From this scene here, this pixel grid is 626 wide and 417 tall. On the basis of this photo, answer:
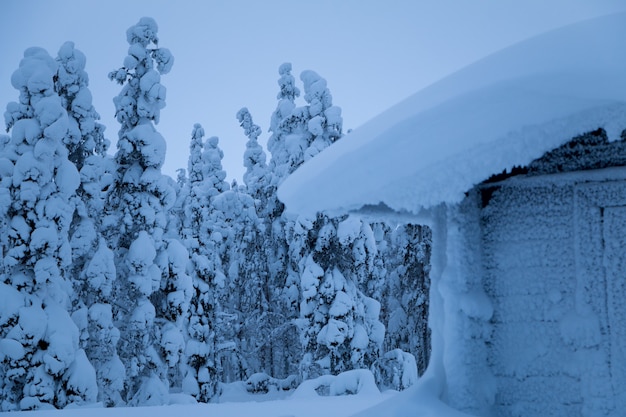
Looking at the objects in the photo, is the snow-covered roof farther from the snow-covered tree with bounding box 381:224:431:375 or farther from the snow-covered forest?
the snow-covered tree with bounding box 381:224:431:375

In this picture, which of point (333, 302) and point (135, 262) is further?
point (333, 302)

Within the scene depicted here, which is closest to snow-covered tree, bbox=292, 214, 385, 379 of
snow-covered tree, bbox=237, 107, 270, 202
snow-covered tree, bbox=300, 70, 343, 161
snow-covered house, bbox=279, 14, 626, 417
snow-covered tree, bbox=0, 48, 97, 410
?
snow-covered tree, bbox=300, 70, 343, 161

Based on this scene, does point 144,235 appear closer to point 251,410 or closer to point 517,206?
point 251,410

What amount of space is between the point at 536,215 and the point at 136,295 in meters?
13.6

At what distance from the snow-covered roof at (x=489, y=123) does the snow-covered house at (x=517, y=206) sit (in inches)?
0.4

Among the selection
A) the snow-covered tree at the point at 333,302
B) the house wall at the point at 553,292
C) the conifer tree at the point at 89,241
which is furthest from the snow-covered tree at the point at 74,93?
the house wall at the point at 553,292

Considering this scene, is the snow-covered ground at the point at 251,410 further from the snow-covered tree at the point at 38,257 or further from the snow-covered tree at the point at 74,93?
the snow-covered tree at the point at 74,93

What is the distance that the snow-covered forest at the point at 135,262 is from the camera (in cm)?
1344

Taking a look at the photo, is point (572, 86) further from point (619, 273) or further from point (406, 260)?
point (406, 260)

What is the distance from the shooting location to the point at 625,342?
486 centimetres

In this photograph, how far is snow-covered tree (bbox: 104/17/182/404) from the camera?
16.4m

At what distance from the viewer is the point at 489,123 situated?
4414 millimetres

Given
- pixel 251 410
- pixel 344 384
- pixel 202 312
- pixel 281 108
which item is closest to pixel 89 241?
pixel 202 312

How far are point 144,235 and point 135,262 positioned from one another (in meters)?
0.86
